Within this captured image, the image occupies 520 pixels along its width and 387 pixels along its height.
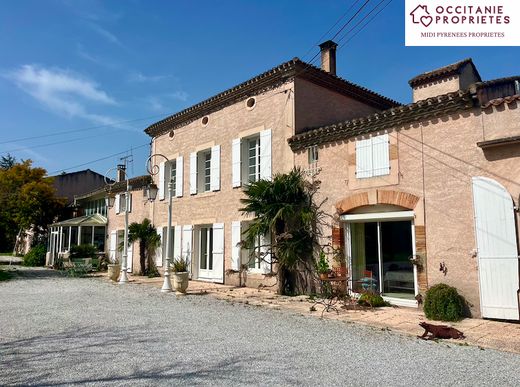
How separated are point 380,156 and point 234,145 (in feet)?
18.0

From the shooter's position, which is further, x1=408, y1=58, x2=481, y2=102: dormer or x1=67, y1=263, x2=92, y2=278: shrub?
x1=67, y1=263, x2=92, y2=278: shrub

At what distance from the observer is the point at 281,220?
1062 centimetres

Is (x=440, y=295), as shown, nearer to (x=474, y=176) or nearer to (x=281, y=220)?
(x=474, y=176)

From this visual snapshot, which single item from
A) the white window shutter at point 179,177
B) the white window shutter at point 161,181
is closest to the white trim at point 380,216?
the white window shutter at point 179,177

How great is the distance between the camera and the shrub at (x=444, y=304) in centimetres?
718

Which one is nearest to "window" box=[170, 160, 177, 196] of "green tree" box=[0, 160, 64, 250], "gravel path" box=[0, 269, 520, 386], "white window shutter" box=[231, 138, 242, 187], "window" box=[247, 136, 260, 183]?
"white window shutter" box=[231, 138, 242, 187]

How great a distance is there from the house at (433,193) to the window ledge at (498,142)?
0.02m

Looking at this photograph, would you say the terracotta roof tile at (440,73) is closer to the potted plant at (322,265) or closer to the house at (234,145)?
the house at (234,145)

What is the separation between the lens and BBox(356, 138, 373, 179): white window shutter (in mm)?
9337

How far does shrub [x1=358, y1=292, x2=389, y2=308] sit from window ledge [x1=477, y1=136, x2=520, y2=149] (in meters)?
3.71

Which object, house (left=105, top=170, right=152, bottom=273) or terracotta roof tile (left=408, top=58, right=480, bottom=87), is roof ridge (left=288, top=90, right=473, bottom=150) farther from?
house (left=105, top=170, right=152, bottom=273)

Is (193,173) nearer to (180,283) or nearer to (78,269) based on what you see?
(180,283)

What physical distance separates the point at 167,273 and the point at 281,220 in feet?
12.7

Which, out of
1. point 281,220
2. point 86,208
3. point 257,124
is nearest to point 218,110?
point 257,124
